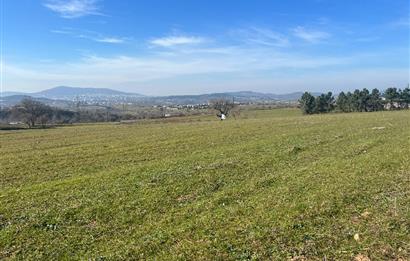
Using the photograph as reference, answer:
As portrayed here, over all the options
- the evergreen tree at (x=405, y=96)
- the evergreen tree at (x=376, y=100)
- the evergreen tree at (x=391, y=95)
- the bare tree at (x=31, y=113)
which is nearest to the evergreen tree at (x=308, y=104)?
the evergreen tree at (x=376, y=100)

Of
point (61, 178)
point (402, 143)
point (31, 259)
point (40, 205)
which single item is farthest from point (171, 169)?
point (402, 143)

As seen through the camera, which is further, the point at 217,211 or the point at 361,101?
the point at 361,101

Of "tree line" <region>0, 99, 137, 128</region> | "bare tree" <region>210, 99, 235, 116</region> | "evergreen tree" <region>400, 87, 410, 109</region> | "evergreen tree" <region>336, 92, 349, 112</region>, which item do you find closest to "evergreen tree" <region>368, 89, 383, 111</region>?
"evergreen tree" <region>336, 92, 349, 112</region>

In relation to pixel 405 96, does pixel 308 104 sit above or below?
below

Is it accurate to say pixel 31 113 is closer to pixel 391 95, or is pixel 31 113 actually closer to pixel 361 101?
pixel 361 101

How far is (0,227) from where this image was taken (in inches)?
479

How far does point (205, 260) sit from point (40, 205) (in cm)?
790

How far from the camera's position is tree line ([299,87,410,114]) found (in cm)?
14612

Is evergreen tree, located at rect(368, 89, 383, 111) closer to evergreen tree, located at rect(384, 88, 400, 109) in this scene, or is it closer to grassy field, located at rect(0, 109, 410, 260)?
evergreen tree, located at rect(384, 88, 400, 109)

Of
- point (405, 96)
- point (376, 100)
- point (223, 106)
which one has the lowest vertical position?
point (223, 106)

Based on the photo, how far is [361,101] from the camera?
479ft

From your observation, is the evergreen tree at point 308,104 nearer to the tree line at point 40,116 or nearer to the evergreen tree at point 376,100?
the evergreen tree at point 376,100

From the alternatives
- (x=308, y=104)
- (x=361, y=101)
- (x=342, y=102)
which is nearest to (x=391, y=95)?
(x=361, y=101)

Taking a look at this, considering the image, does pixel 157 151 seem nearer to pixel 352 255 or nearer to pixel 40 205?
pixel 40 205
